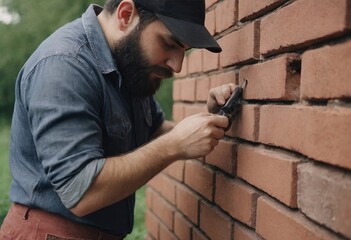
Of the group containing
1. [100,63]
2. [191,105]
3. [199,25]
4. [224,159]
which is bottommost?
[224,159]

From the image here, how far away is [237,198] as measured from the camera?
63.1 inches

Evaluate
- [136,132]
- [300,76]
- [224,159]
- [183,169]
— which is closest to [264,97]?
[300,76]

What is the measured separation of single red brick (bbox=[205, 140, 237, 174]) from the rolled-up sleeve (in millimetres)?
504

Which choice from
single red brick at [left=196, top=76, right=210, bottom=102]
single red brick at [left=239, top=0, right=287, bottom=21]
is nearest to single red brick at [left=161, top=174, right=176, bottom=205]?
single red brick at [left=196, top=76, right=210, bottom=102]

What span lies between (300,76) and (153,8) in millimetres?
775

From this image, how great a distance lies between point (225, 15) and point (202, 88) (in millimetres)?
408

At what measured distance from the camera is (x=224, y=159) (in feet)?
5.87

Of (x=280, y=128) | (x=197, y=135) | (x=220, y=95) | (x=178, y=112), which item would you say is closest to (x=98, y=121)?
(x=197, y=135)

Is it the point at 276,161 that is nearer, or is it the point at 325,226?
the point at 325,226

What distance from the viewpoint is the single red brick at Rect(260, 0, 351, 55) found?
103 cm

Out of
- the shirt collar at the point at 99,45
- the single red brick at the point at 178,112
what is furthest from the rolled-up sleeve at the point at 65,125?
the single red brick at the point at 178,112

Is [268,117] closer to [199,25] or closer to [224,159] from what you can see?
[224,159]

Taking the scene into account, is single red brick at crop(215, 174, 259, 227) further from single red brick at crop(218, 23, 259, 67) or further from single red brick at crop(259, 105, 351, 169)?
single red brick at crop(218, 23, 259, 67)

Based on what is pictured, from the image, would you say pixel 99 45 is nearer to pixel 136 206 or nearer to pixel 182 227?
pixel 182 227
